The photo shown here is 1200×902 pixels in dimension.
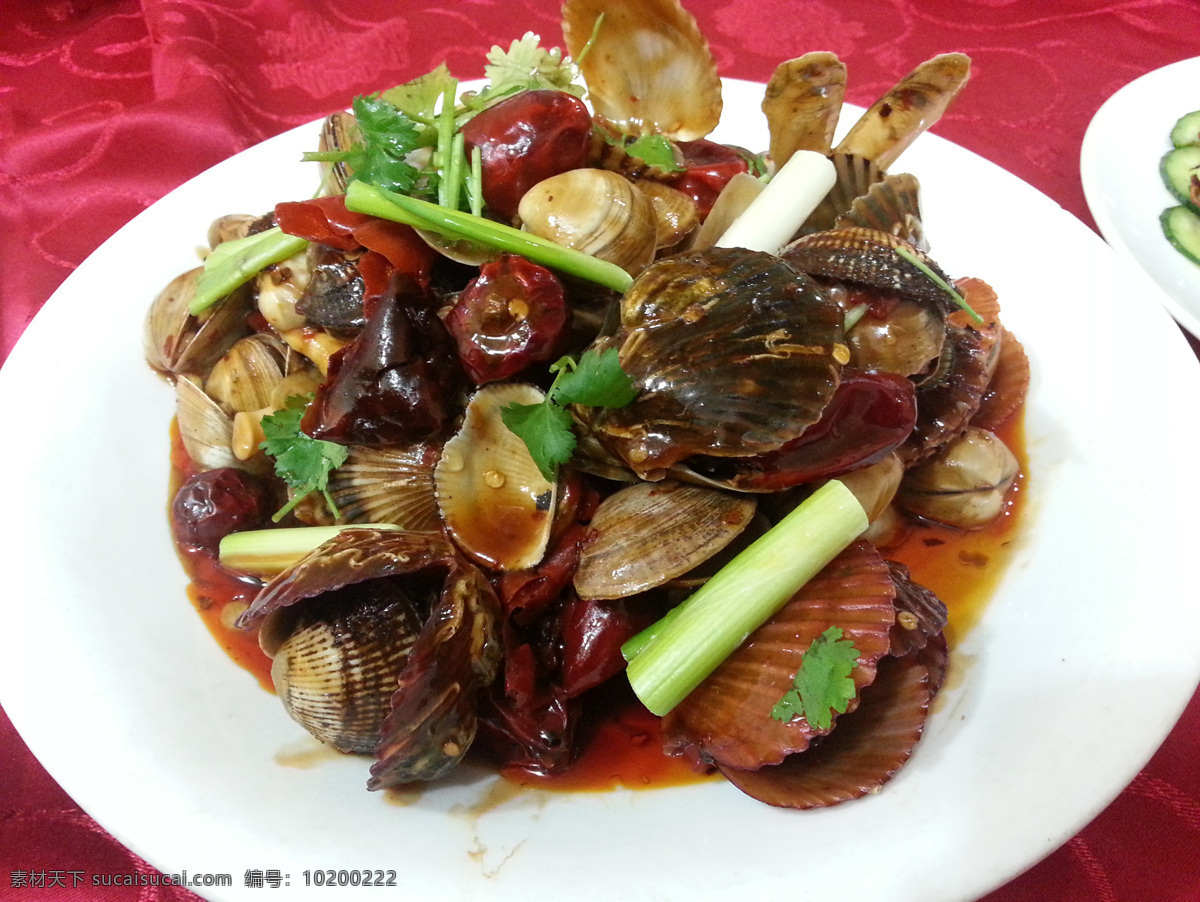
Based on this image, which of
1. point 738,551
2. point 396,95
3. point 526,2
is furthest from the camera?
point 526,2

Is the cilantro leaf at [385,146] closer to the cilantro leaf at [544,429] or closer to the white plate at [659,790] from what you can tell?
→ the cilantro leaf at [544,429]

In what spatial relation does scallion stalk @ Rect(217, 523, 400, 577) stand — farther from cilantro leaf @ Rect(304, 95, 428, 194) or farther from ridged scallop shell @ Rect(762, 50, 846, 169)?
ridged scallop shell @ Rect(762, 50, 846, 169)

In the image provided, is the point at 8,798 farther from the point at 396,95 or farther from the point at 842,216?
the point at 842,216

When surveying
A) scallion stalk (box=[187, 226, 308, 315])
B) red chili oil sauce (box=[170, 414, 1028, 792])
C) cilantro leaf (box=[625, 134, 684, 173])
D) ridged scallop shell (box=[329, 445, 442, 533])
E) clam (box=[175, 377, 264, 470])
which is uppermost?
cilantro leaf (box=[625, 134, 684, 173])

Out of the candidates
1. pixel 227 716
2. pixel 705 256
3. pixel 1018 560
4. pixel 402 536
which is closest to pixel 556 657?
pixel 402 536

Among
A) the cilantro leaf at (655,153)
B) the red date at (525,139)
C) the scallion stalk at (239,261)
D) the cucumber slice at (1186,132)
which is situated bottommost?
the scallion stalk at (239,261)

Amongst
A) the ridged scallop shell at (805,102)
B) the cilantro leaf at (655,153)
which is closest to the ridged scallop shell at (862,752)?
the cilantro leaf at (655,153)

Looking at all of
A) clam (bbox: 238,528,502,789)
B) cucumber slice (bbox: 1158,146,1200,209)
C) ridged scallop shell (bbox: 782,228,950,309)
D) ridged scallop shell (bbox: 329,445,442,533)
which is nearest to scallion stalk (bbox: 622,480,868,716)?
clam (bbox: 238,528,502,789)
